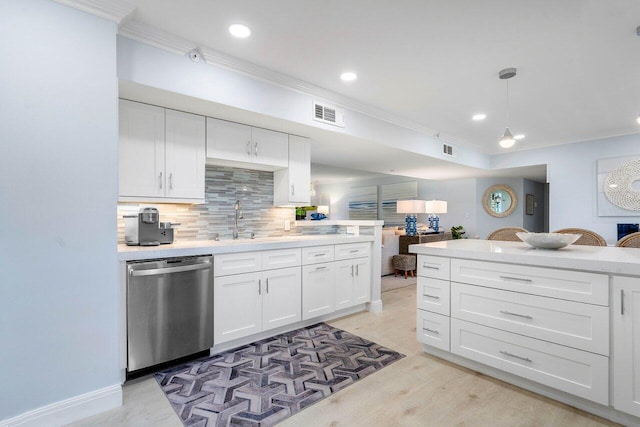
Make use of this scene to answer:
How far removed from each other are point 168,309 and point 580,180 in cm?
609

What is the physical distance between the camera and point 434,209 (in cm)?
755

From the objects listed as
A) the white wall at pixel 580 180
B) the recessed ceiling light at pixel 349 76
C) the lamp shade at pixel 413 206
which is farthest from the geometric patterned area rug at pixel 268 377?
the lamp shade at pixel 413 206

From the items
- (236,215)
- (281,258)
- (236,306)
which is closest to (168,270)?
(236,306)

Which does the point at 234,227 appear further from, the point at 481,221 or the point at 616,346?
the point at 481,221

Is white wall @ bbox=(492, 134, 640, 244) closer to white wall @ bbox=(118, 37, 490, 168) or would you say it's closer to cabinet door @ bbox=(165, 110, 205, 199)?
white wall @ bbox=(118, 37, 490, 168)

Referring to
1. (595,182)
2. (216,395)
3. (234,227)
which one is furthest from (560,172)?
(216,395)

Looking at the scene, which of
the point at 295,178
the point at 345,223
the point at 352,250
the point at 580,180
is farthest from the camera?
the point at 580,180

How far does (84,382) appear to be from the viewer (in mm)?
1800

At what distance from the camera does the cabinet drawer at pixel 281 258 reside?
9.44 ft

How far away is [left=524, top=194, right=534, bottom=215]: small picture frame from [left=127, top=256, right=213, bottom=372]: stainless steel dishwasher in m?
8.13

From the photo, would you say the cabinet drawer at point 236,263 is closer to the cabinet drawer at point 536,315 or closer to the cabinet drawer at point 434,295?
the cabinet drawer at point 434,295

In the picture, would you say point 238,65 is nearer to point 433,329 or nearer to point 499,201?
point 433,329

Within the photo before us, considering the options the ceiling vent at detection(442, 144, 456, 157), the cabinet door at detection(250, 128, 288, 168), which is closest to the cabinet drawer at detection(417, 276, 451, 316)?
the cabinet door at detection(250, 128, 288, 168)

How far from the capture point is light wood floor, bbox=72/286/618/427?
69.2 inches
